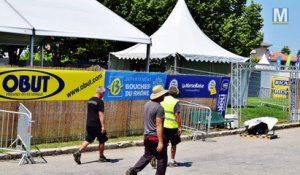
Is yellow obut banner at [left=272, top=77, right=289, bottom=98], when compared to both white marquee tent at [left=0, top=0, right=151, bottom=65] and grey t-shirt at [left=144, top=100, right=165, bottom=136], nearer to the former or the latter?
white marquee tent at [left=0, top=0, right=151, bottom=65]

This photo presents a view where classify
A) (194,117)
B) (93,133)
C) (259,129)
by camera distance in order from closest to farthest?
1. (93,133)
2. (194,117)
3. (259,129)

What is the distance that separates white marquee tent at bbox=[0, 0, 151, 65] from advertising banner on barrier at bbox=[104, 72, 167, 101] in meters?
3.38

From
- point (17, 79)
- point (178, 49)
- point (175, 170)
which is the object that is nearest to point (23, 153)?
point (17, 79)

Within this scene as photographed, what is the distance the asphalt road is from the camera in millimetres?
9680

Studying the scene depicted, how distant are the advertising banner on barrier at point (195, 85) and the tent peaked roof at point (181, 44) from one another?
5343 millimetres

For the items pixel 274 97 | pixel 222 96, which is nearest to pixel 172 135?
pixel 222 96

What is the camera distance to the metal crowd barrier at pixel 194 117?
51.5 feet

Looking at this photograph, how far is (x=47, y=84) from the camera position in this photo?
11.9 m

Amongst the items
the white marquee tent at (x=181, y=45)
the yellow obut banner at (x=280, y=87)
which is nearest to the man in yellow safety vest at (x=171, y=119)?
Result: the white marquee tent at (x=181, y=45)

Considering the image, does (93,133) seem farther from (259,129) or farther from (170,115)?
(259,129)

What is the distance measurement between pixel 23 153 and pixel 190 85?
735 centimetres

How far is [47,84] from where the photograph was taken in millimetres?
11891

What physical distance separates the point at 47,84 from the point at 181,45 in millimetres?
11827

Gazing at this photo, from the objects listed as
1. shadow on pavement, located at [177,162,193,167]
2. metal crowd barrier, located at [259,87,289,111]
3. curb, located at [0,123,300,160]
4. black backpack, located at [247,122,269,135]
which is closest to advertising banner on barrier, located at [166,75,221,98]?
curb, located at [0,123,300,160]
